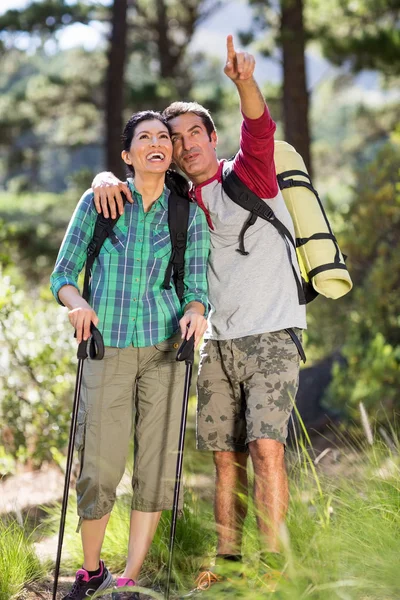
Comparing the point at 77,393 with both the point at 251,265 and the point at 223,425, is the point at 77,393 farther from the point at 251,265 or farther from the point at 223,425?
the point at 251,265

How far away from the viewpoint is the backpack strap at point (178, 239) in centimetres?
363

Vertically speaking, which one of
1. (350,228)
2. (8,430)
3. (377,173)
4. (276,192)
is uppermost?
(377,173)

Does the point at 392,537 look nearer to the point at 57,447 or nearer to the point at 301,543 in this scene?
the point at 301,543

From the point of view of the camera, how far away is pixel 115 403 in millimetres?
3559

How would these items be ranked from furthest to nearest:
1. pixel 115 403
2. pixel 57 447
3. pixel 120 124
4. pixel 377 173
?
pixel 120 124, pixel 377 173, pixel 57 447, pixel 115 403

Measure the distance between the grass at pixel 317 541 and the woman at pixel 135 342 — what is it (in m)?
0.40

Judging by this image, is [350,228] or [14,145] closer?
[350,228]

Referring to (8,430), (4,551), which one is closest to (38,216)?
(8,430)

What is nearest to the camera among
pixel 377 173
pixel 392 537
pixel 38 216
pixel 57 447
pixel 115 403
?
pixel 392 537

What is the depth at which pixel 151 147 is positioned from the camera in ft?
11.9

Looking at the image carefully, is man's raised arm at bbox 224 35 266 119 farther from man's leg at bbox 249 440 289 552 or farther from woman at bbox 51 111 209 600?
man's leg at bbox 249 440 289 552

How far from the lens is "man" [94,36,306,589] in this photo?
351 centimetres

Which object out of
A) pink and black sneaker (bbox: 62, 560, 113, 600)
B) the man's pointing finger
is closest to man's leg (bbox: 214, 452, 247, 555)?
pink and black sneaker (bbox: 62, 560, 113, 600)

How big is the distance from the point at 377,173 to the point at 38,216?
1040cm
